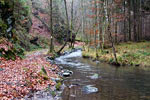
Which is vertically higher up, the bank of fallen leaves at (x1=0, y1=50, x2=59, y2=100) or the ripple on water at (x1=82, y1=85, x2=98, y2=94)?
the bank of fallen leaves at (x1=0, y1=50, x2=59, y2=100)

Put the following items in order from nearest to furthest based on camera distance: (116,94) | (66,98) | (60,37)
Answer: (66,98)
(116,94)
(60,37)

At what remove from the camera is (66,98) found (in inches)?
258

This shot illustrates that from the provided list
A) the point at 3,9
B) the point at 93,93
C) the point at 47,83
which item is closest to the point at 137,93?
the point at 93,93

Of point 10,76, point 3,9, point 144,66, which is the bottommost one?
point 144,66

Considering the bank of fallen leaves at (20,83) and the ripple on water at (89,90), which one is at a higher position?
the bank of fallen leaves at (20,83)

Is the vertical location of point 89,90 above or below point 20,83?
below

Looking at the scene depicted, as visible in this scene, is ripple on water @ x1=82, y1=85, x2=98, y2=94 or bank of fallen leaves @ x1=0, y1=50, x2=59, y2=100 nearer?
bank of fallen leaves @ x1=0, y1=50, x2=59, y2=100

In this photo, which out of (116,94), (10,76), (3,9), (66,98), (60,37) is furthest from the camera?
(60,37)

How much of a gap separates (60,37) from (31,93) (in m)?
35.8

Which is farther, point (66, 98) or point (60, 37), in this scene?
point (60, 37)

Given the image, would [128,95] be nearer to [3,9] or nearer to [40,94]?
[40,94]

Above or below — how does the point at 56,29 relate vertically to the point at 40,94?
→ above

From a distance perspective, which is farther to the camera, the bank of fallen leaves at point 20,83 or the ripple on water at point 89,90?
the ripple on water at point 89,90

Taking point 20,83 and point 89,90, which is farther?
point 89,90
